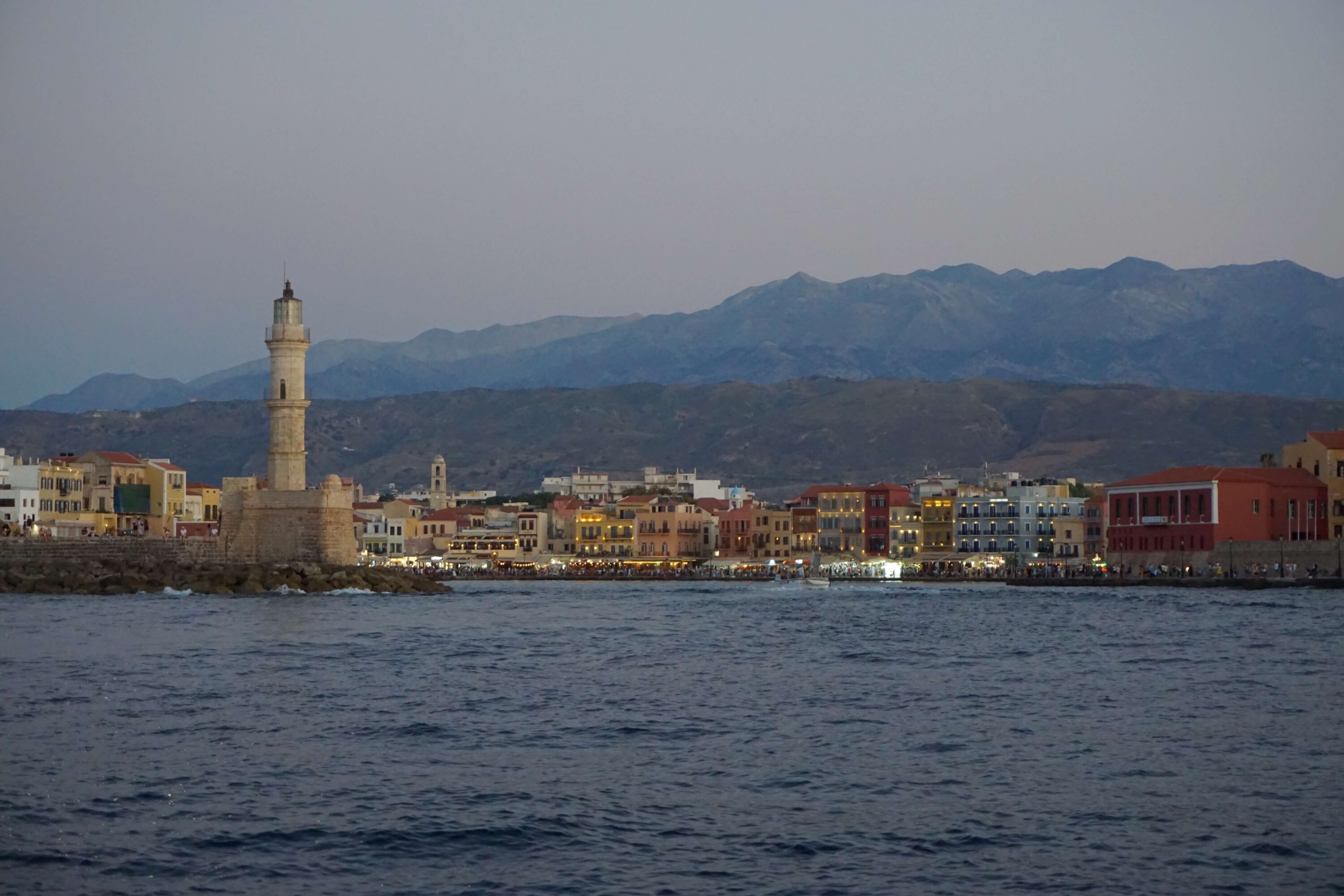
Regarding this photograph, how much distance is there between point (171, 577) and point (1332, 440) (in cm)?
5919

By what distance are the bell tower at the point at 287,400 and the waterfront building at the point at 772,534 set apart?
47.1 m

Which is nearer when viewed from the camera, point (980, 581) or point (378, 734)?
point (378, 734)

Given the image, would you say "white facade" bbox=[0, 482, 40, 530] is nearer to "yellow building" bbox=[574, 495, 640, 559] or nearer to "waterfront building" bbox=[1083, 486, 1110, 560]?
"yellow building" bbox=[574, 495, 640, 559]

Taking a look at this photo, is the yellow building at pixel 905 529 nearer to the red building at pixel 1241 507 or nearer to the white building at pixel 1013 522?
the white building at pixel 1013 522

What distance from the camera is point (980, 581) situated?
100250 millimetres

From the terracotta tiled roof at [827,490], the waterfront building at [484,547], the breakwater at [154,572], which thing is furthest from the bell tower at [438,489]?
the breakwater at [154,572]

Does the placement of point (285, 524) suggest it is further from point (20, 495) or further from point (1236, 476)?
point (1236, 476)

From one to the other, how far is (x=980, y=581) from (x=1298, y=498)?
18.3 metres

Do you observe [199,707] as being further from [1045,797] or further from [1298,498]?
[1298,498]

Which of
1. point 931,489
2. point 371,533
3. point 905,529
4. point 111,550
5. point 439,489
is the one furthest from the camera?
point 439,489

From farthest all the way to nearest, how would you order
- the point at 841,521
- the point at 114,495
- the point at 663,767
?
the point at 841,521 < the point at 114,495 < the point at 663,767

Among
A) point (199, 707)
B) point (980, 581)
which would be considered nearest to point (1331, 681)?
point (199, 707)

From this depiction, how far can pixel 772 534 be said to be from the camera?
11950 centimetres

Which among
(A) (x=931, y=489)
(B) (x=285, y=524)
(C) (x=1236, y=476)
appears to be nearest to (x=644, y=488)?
(A) (x=931, y=489)
